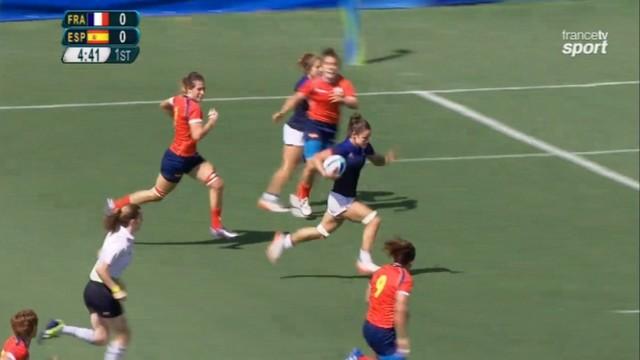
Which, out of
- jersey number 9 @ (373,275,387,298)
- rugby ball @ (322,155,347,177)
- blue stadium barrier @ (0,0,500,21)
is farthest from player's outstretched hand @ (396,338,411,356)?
blue stadium barrier @ (0,0,500,21)

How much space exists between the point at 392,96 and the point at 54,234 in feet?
26.9

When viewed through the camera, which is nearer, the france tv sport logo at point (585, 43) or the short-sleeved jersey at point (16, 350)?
the short-sleeved jersey at point (16, 350)

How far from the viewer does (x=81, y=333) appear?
14.3m

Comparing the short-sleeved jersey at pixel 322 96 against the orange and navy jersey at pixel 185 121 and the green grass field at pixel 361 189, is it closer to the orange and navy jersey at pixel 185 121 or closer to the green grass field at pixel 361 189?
the green grass field at pixel 361 189

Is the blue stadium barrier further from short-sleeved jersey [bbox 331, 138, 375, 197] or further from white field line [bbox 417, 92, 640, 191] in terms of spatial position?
short-sleeved jersey [bbox 331, 138, 375, 197]

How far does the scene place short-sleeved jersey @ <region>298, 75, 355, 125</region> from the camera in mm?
19047

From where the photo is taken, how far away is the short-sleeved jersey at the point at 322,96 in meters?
19.0

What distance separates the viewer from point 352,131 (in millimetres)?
17062

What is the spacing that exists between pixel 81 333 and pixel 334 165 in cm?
379

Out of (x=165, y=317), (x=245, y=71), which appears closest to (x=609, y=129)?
(x=245, y=71)

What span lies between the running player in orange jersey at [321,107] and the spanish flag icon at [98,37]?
2.63 meters

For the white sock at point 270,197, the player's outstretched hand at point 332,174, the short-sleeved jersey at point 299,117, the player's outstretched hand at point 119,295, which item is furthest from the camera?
the white sock at point 270,197

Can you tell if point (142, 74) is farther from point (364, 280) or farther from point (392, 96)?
point (364, 280)

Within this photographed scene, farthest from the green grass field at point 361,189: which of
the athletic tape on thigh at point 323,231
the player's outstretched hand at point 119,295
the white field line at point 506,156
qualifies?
the player's outstretched hand at point 119,295
